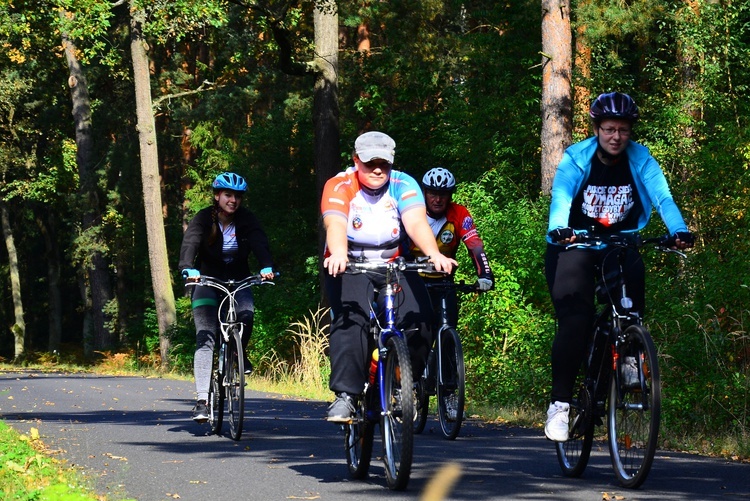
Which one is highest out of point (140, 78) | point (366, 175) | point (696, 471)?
point (140, 78)

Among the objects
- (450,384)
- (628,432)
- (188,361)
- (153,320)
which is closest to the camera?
(628,432)

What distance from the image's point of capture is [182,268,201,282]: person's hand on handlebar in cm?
1041

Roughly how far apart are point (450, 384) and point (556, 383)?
3.27 meters

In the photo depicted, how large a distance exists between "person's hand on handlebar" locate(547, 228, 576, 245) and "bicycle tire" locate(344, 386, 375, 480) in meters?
1.40

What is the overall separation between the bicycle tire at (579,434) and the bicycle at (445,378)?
263 centimetres

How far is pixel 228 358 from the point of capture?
1091 centimetres

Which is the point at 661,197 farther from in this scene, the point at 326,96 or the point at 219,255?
the point at 326,96

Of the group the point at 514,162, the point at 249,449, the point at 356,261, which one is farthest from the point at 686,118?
the point at 356,261

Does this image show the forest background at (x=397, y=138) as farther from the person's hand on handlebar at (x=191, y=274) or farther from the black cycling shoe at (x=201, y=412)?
the person's hand on handlebar at (x=191, y=274)

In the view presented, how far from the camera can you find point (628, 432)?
6.98 metres

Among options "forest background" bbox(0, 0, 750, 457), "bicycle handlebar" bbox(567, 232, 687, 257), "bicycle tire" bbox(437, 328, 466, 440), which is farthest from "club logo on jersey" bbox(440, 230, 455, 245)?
"bicycle handlebar" bbox(567, 232, 687, 257)

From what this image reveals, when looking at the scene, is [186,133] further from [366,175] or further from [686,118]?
[366,175]

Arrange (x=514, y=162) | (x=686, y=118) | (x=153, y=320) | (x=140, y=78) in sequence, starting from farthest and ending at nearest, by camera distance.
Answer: (x=153, y=320) < (x=140, y=78) < (x=514, y=162) < (x=686, y=118)

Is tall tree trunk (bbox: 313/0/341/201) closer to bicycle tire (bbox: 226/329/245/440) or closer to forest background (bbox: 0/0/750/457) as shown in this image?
forest background (bbox: 0/0/750/457)
